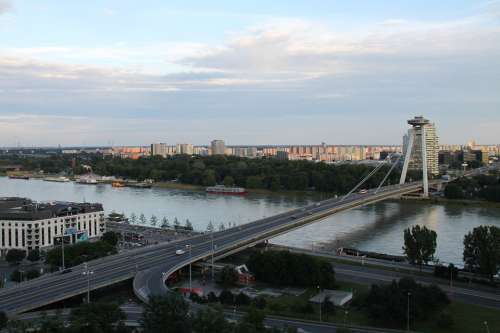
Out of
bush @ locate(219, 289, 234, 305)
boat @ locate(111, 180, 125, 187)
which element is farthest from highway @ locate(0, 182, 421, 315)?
boat @ locate(111, 180, 125, 187)

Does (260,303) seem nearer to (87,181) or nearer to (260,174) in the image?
(260,174)

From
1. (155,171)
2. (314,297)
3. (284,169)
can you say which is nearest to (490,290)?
(314,297)

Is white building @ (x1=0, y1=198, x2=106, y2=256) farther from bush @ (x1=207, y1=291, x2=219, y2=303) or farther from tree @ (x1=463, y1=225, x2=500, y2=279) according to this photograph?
tree @ (x1=463, y1=225, x2=500, y2=279)

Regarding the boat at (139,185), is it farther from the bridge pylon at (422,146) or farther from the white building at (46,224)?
the white building at (46,224)

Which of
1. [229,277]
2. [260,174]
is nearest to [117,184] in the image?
[260,174]

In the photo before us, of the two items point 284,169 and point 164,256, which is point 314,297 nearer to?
point 164,256

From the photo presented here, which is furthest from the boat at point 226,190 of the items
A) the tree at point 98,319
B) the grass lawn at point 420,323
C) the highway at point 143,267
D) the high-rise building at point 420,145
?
the tree at point 98,319
